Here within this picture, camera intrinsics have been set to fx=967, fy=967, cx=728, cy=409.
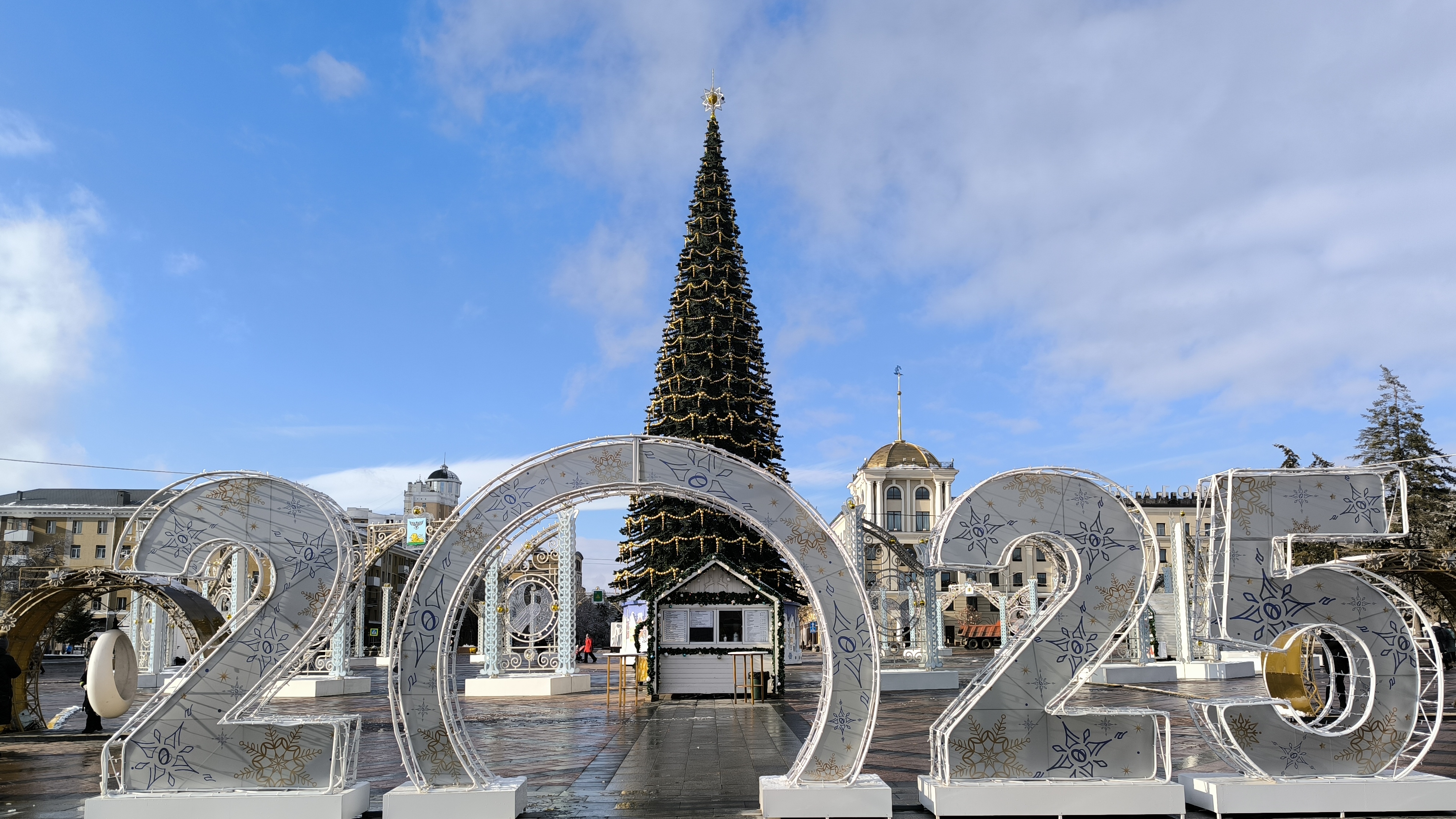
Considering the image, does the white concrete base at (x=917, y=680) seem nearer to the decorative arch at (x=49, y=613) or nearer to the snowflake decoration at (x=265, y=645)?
the decorative arch at (x=49, y=613)

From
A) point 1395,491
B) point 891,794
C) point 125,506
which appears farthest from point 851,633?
point 125,506

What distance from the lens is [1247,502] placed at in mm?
9148

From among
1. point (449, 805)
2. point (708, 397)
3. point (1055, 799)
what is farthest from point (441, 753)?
point (708, 397)

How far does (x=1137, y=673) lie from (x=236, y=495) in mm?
23516

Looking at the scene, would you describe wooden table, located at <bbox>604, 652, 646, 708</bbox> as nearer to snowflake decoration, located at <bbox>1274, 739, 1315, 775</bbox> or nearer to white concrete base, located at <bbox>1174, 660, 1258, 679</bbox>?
snowflake decoration, located at <bbox>1274, 739, 1315, 775</bbox>

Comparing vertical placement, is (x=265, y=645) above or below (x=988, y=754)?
above

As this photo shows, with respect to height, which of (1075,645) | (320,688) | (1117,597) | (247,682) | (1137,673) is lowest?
(1137,673)

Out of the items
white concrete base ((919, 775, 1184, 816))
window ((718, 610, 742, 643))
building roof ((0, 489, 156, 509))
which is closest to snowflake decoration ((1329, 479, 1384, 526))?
white concrete base ((919, 775, 1184, 816))

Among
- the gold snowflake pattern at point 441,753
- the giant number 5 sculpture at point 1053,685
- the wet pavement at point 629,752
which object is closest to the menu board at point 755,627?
the wet pavement at point 629,752

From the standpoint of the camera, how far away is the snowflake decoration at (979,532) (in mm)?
8742

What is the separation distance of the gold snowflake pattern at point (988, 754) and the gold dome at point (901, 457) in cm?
6035

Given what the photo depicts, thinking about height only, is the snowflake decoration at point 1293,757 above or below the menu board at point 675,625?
below

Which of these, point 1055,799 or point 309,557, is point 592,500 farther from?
point 1055,799

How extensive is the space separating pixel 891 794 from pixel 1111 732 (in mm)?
2107
